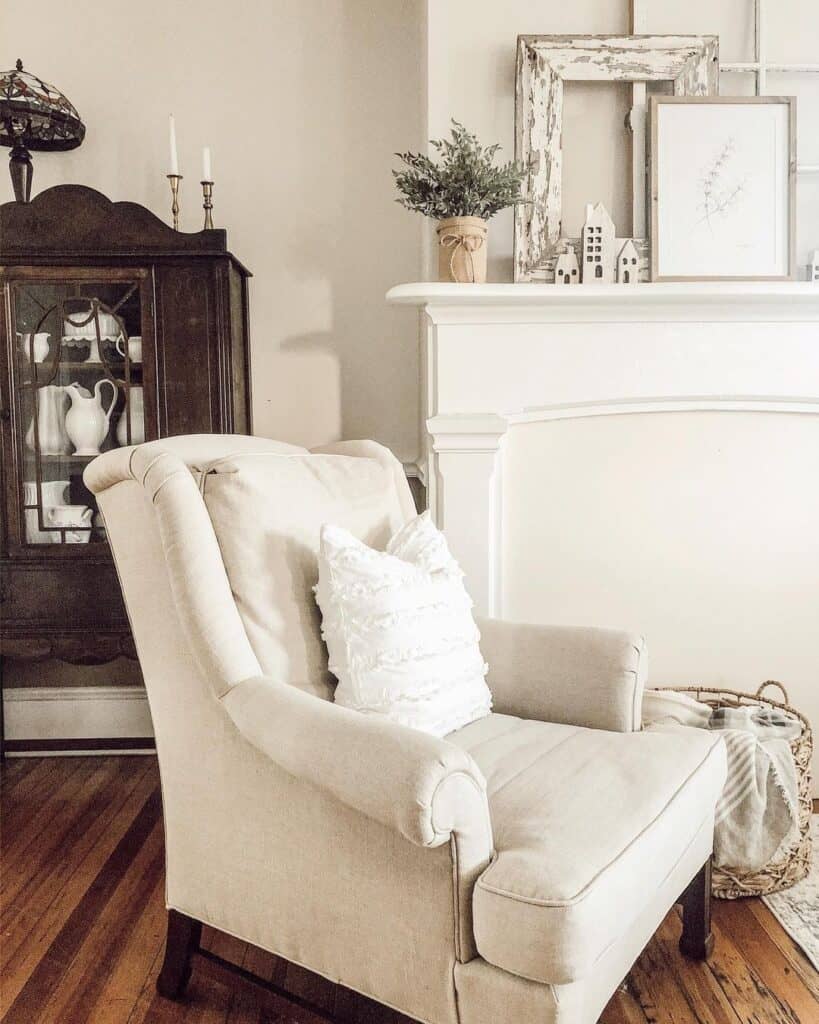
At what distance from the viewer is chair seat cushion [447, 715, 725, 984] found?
1.05 metres

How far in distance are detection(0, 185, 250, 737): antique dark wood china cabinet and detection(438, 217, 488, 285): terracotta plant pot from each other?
0.61 meters

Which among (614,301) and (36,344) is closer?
(614,301)

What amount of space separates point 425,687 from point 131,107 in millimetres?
2097

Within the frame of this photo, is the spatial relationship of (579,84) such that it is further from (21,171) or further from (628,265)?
(21,171)

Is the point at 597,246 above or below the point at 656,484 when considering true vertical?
above

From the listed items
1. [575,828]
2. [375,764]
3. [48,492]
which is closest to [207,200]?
[48,492]

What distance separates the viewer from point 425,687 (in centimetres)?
143

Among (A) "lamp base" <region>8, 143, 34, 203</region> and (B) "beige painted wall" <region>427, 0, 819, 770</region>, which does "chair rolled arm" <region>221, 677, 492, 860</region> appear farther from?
(A) "lamp base" <region>8, 143, 34, 203</region>

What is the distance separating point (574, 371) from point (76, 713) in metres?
1.86

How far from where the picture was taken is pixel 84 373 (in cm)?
234

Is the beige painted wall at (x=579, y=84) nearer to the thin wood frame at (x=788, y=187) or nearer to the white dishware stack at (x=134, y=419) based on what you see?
the thin wood frame at (x=788, y=187)

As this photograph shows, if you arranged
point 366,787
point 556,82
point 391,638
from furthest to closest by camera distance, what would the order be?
1. point 556,82
2. point 391,638
3. point 366,787

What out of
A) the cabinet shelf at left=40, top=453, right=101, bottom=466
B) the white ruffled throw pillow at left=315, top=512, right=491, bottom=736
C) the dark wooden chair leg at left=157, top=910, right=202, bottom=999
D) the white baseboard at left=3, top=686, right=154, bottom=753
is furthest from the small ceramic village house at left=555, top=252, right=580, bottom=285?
the white baseboard at left=3, top=686, right=154, bottom=753

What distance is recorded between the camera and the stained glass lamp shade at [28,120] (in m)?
2.31
